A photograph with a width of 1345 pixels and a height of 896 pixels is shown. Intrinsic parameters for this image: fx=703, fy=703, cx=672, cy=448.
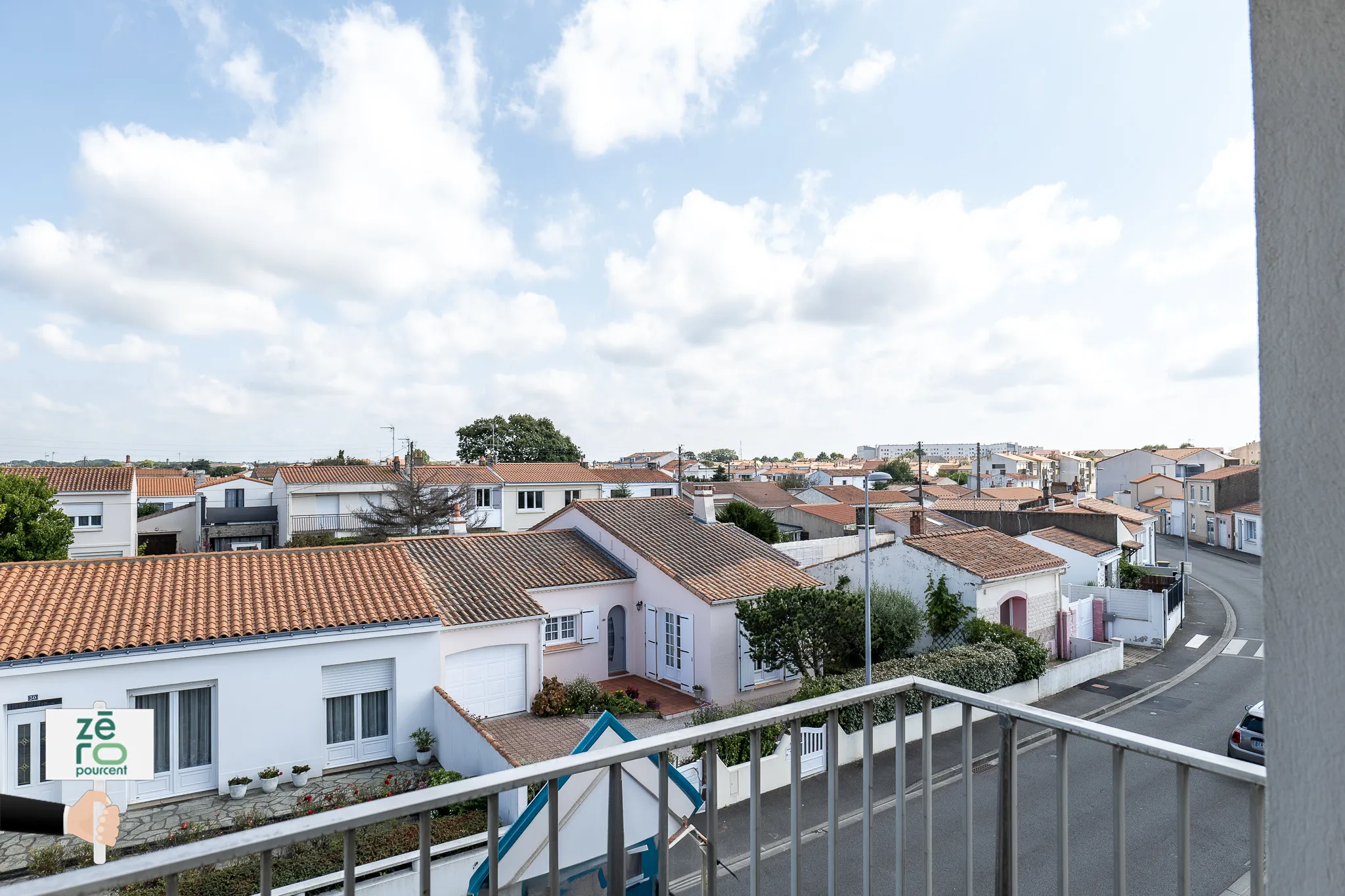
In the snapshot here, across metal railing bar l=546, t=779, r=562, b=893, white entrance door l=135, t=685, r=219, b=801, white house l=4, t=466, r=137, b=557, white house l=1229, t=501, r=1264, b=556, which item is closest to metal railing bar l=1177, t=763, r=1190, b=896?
metal railing bar l=546, t=779, r=562, b=893

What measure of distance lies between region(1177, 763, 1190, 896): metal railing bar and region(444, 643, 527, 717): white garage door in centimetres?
1178

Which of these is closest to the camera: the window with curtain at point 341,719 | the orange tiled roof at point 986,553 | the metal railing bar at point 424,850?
the metal railing bar at point 424,850

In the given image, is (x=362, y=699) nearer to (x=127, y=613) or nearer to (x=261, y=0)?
(x=127, y=613)

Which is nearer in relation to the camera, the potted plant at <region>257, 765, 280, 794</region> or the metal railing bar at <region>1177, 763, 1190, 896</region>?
the metal railing bar at <region>1177, 763, 1190, 896</region>

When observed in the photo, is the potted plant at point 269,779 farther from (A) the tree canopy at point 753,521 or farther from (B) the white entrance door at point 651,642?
(A) the tree canopy at point 753,521

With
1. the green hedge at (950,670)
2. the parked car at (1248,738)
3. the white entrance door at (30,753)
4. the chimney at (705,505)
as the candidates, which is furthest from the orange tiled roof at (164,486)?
the parked car at (1248,738)

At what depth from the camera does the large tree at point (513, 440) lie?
50469 mm

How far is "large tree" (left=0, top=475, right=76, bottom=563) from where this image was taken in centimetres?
1877

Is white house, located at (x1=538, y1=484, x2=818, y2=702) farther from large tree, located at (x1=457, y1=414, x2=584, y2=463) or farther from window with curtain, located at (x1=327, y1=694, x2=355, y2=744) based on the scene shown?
large tree, located at (x1=457, y1=414, x2=584, y2=463)

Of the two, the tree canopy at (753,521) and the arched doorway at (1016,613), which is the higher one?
the tree canopy at (753,521)

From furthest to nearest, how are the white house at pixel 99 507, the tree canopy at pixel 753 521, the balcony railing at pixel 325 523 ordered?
the balcony railing at pixel 325 523 → the white house at pixel 99 507 → the tree canopy at pixel 753 521

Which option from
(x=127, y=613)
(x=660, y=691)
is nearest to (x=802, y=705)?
(x=127, y=613)

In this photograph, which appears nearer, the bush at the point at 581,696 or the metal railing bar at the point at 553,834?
the metal railing bar at the point at 553,834

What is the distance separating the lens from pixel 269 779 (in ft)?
31.2
